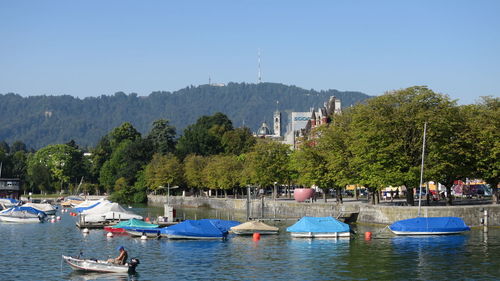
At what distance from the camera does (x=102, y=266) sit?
5647 cm

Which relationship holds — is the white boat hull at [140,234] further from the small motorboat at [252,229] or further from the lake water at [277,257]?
the small motorboat at [252,229]

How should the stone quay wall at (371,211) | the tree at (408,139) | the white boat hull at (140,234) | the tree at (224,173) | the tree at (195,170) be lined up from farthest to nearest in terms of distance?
the tree at (195,170)
the tree at (224,173)
the tree at (408,139)
the white boat hull at (140,234)
the stone quay wall at (371,211)

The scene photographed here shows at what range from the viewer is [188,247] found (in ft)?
236

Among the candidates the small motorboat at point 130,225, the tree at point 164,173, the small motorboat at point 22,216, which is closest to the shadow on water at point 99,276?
the small motorboat at point 130,225

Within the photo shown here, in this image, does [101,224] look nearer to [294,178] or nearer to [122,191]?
[294,178]

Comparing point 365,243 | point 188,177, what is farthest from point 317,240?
point 188,177

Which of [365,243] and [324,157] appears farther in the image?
[324,157]

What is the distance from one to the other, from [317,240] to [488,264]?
2221 cm

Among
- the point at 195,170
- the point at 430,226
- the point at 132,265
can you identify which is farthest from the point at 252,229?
the point at 195,170

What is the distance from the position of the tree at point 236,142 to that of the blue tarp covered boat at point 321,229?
11309 centimetres

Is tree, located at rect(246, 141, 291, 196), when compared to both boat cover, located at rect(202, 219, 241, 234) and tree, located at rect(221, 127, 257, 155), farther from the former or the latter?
tree, located at rect(221, 127, 257, 155)

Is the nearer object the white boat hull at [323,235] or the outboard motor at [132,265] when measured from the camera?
the outboard motor at [132,265]

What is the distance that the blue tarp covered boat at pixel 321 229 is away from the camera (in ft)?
250

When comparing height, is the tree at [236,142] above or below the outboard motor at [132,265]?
above
